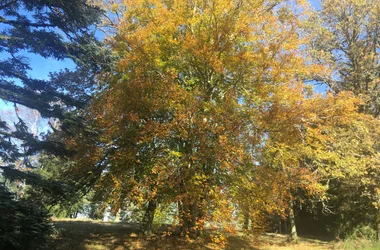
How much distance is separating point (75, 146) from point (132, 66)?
417 centimetres

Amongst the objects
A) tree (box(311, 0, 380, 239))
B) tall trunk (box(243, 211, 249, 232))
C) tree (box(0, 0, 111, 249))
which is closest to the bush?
tree (box(0, 0, 111, 249))

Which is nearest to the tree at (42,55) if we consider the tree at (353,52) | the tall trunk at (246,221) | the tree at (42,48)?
the tree at (42,48)

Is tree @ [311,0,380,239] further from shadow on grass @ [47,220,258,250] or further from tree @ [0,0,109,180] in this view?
tree @ [0,0,109,180]

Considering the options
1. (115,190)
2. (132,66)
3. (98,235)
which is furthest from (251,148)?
(98,235)

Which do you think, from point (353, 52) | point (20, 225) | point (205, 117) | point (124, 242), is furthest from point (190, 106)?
point (353, 52)

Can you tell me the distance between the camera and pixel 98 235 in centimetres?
1424

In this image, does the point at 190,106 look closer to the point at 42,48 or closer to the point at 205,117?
the point at 205,117

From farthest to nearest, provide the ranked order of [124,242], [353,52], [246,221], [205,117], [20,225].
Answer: [353,52] → [124,242] → [205,117] → [246,221] → [20,225]

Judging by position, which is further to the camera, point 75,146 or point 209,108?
point 75,146

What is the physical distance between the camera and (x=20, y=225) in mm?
9359

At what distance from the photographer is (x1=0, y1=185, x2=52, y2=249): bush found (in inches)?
355

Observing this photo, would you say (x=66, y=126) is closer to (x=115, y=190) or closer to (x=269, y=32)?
(x=115, y=190)

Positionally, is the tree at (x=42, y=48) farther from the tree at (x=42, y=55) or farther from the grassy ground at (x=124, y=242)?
the grassy ground at (x=124, y=242)

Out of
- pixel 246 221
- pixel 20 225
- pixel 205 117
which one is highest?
pixel 205 117
